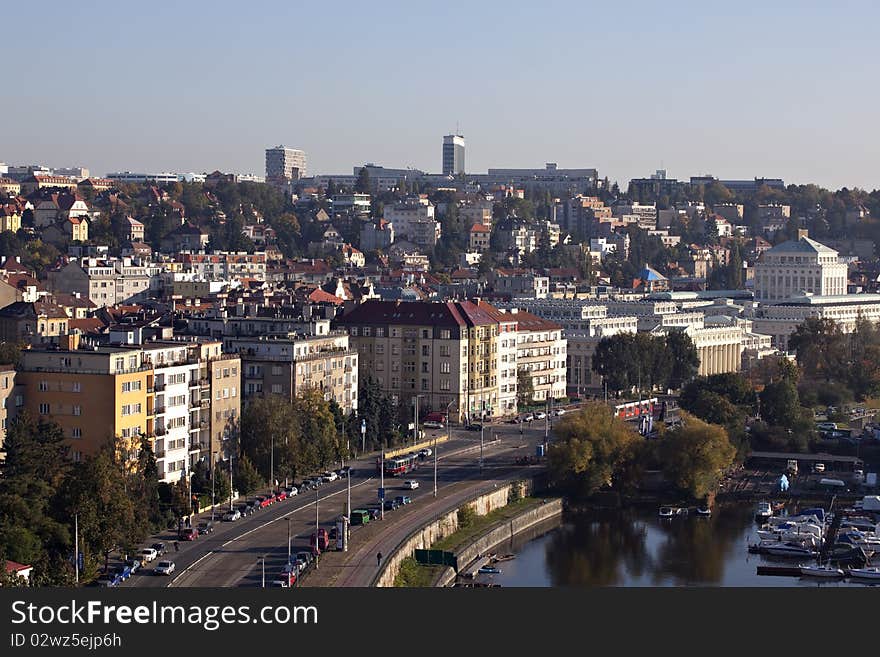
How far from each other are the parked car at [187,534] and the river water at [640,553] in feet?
12.8

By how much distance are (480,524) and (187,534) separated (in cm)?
554

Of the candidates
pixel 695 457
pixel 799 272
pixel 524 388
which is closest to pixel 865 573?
pixel 695 457

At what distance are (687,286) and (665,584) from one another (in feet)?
156

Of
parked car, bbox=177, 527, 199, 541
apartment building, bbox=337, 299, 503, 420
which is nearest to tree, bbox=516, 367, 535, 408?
apartment building, bbox=337, 299, 503, 420

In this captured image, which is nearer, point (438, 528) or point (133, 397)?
point (133, 397)

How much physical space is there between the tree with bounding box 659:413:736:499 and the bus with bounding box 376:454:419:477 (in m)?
4.20

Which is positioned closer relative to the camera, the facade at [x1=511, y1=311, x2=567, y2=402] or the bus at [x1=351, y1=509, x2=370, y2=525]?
the bus at [x1=351, y1=509, x2=370, y2=525]

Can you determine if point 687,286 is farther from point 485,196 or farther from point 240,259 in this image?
point 485,196

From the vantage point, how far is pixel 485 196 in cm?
9644

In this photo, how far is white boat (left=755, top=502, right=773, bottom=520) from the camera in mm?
31625

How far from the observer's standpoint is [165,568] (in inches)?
891

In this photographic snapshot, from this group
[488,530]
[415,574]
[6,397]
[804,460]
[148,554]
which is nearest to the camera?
[148,554]

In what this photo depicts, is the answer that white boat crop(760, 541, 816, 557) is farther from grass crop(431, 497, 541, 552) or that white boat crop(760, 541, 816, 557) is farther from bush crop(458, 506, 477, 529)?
bush crop(458, 506, 477, 529)

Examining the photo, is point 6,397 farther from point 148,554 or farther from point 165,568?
point 165,568
